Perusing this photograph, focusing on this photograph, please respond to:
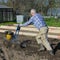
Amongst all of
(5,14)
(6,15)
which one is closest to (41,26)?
(5,14)

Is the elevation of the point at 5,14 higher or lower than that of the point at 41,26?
lower

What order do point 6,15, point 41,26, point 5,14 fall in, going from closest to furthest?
1. point 41,26
2. point 5,14
3. point 6,15

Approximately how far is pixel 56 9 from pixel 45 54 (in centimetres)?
3688

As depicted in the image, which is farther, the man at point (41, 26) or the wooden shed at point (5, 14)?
the wooden shed at point (5, 14)

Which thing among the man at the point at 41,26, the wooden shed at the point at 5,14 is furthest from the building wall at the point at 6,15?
the man at the point at 41,26

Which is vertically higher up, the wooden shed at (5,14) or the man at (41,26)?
the man at (41,26)

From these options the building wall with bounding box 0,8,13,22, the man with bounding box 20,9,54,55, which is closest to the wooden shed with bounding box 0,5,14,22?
the building wall with bounding box 0,8,13,22

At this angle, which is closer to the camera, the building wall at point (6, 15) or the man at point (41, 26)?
the man at point (41, 26)

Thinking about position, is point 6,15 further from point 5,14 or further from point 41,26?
point 41,26

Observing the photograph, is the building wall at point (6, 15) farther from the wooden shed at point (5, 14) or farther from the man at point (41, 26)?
the man at point (41, 26)

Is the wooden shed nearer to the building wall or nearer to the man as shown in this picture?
the building wall

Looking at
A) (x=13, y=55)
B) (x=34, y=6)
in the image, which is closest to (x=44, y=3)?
(x=34, y=6)

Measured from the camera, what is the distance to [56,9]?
47.4 metres

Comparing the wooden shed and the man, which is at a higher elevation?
the man
